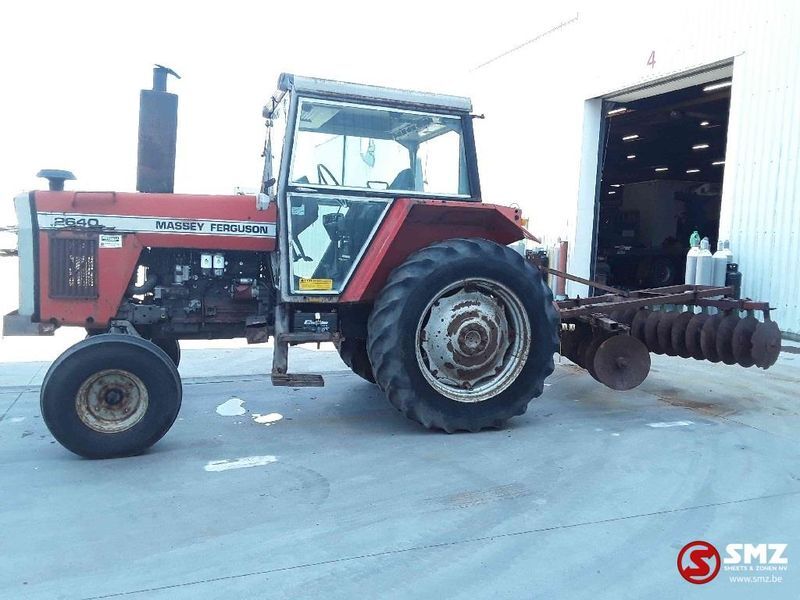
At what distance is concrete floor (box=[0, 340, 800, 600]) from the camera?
9.23 ft

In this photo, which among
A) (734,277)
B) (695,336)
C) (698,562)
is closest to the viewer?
(698,562)

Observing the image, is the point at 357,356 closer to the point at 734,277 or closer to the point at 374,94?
the point at 374,94

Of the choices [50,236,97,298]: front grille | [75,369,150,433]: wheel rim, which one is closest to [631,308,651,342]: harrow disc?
[75,369,150,433]: wheel rim

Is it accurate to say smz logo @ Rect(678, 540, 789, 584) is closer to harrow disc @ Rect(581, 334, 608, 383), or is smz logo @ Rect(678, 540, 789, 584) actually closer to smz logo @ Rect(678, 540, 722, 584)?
smz logo @ Rect(678, 540, 722, 584)

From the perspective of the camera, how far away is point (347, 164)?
191 inches

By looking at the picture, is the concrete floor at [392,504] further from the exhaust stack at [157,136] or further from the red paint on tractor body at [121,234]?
the exhaust stack at [157,136]

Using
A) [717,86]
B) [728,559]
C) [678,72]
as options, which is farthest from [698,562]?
[717,86]

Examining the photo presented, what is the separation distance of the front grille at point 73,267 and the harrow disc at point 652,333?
4.74 meters

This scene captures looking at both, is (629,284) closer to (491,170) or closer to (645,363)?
(491,170)

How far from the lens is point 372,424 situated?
16.8 ft

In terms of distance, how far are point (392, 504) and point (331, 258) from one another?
194cm

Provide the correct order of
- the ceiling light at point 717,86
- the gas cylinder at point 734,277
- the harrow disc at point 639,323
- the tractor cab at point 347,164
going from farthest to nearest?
the ceiling light at point 717,86
the gas cylinder at point 734,277
the harrow disc at point 639,323
the tractor cab at point 347,164

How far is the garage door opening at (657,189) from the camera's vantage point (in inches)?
643

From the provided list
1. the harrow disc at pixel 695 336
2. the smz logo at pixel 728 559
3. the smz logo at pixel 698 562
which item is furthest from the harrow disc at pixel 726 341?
the smz logo at pixel 698 562
